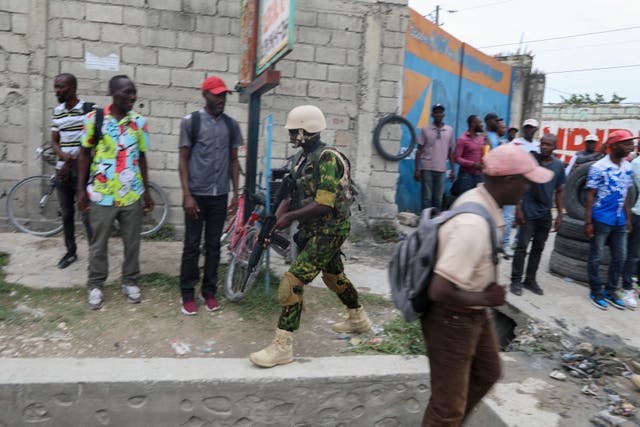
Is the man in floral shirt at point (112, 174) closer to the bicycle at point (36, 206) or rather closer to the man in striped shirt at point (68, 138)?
the man in striped shirt at point (68, 138)

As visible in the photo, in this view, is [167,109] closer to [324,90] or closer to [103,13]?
[103,13]

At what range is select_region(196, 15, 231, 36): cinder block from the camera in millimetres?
6637

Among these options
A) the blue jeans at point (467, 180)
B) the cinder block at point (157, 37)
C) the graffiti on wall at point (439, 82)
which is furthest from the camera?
the graffiti on wall at point (439, 82)

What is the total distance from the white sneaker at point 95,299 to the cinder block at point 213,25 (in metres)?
3.93

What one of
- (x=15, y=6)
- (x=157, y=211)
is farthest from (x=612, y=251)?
(x=15, y=6)

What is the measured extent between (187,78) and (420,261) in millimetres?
5357

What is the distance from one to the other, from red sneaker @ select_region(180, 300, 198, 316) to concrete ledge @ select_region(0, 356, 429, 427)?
1.01m

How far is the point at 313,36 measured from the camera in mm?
6977

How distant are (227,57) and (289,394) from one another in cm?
501

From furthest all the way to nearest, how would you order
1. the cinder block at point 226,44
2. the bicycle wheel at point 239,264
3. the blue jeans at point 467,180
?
the blue jeans at point 467,180
the cinder block at point 226,44
the bicycle wheel at point 239,264

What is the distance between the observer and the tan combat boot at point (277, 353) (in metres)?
3.24

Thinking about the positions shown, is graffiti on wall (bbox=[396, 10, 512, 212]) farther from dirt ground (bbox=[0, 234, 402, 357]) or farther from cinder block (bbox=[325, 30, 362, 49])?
dirt ground (bbox=[0, 234, 402, 357])

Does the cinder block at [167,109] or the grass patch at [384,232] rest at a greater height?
the cinder block at [167,109]

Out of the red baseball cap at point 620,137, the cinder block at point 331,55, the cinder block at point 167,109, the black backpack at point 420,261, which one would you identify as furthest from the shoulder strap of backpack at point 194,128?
the red baseball cap at point 620,137
